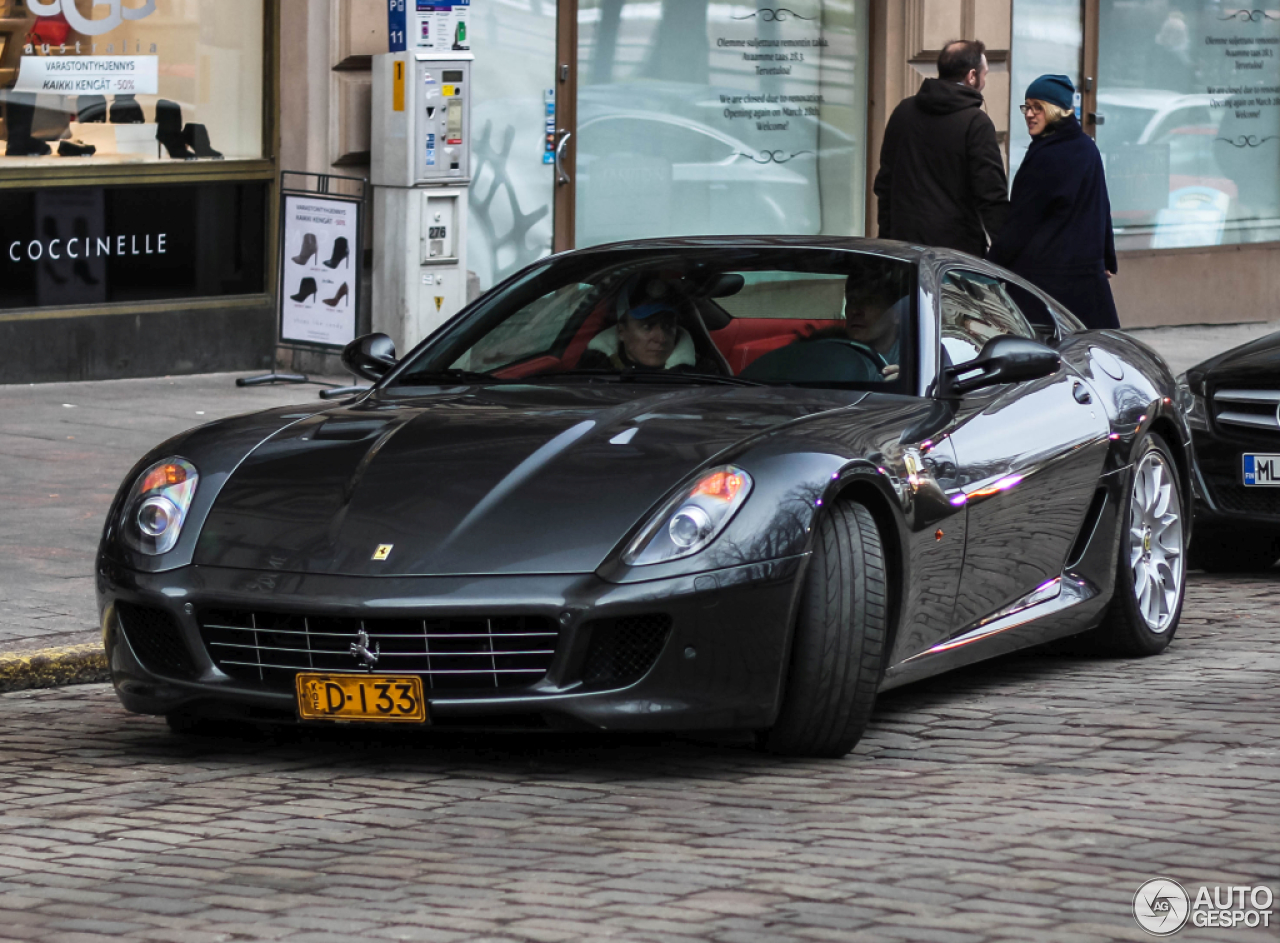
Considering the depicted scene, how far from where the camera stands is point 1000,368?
6230 millimetres

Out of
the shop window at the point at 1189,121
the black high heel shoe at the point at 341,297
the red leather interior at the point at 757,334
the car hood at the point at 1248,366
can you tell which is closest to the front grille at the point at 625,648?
the red leather interior at the point at 757,334

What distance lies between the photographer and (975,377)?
6238 mm

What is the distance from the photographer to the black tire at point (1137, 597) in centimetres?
700

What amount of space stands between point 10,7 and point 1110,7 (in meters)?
9.08

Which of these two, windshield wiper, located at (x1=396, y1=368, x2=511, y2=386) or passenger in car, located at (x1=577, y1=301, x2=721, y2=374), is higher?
passenger in car, located at (x1=577, y1=301, x2=721, y2=374)

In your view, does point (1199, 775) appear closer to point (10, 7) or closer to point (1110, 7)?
point (10, 7)

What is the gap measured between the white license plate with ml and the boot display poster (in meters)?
5.56

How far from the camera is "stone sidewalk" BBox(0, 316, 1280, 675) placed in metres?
6.96

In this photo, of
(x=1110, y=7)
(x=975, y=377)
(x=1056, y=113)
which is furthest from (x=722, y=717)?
(x=1110, y=7)

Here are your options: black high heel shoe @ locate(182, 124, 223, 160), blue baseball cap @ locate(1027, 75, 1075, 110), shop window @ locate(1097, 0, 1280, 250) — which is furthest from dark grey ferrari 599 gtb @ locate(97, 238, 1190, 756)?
shop window @ locate(1097, 0, 1280, 250)

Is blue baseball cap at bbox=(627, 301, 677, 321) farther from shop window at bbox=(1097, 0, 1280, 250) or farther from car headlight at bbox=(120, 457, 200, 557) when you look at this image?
shop window at bbox=(1097, 0, 1280, 250)

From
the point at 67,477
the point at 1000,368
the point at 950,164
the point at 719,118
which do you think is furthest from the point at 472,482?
the point at 719,118

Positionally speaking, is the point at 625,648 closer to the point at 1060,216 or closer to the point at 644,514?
the point at 644,514

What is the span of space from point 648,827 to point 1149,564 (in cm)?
289
